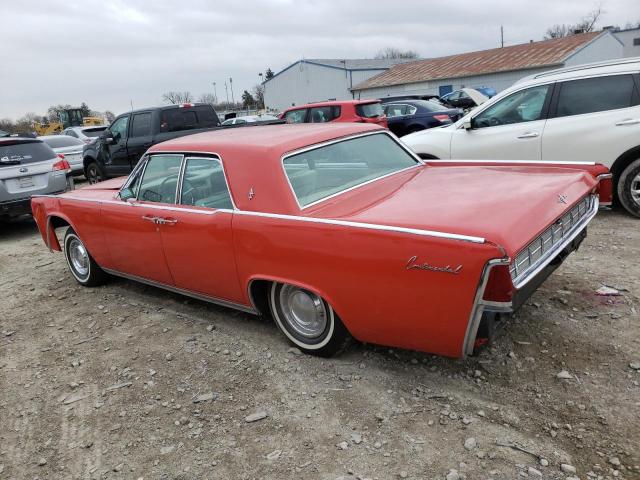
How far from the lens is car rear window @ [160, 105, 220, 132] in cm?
1015

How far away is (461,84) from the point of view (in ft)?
112

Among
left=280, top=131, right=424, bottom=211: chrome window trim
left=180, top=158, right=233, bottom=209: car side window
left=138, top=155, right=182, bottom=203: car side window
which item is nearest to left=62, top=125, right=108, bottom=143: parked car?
left=138, top=155, right=182, bottom=203: car side window

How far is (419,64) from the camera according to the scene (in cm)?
4056

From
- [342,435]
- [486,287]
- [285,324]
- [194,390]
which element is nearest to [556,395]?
[486,287]

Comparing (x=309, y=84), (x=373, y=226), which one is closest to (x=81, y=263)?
(x=373, y=226)

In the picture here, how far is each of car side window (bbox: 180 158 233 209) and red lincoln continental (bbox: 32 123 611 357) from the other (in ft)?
0.04

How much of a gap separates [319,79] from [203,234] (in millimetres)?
46899

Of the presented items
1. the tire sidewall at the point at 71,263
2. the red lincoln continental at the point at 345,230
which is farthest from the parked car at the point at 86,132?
the red lincoln continental at the point at 345,230

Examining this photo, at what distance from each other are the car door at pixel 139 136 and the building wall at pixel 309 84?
35.7 m

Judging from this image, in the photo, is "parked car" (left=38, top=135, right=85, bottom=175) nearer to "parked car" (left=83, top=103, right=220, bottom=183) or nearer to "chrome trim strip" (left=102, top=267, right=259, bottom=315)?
"parked car" (left=83, top=103, right=220, bottom=183)

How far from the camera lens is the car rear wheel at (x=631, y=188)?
566cm

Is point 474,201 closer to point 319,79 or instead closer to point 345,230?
point 345,230

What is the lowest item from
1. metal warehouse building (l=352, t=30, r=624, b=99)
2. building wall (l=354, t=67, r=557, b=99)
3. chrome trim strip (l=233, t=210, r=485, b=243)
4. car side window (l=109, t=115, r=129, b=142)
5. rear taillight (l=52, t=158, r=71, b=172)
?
chrome trim strip (l=233, t=210, r=485, b=243)

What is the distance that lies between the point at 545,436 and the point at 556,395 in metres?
0.36
